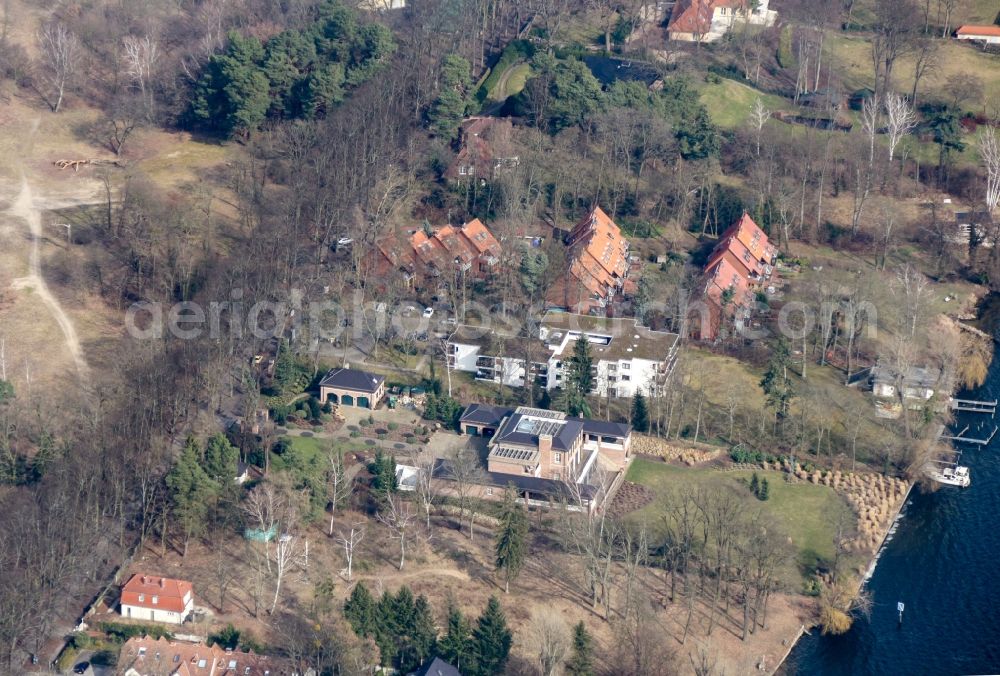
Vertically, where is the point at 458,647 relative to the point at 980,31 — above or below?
below

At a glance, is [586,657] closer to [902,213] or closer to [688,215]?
[688,215]

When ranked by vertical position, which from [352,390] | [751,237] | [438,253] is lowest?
[352,390]

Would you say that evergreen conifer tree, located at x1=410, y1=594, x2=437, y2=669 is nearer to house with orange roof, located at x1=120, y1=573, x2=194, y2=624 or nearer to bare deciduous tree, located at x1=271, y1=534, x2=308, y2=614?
bare deciduous tree, located at x1=271, y1=534, x2=308, y2=614

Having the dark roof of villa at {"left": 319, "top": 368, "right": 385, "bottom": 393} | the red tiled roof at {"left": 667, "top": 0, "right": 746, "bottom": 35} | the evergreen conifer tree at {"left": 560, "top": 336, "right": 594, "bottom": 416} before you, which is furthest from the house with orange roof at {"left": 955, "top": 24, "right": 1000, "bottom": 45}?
the dark roof of villa at {"left": 319, "top": 368, "right": 385, "bottom": 393}

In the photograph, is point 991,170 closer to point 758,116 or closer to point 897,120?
point 897,120

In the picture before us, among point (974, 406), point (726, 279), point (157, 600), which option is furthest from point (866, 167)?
point (157, 600)

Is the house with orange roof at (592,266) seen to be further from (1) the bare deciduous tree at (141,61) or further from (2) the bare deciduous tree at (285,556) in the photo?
(1) the bare deciduous tree at (141,61)

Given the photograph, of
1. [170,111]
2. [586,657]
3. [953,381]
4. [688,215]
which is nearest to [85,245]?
[170,111]
